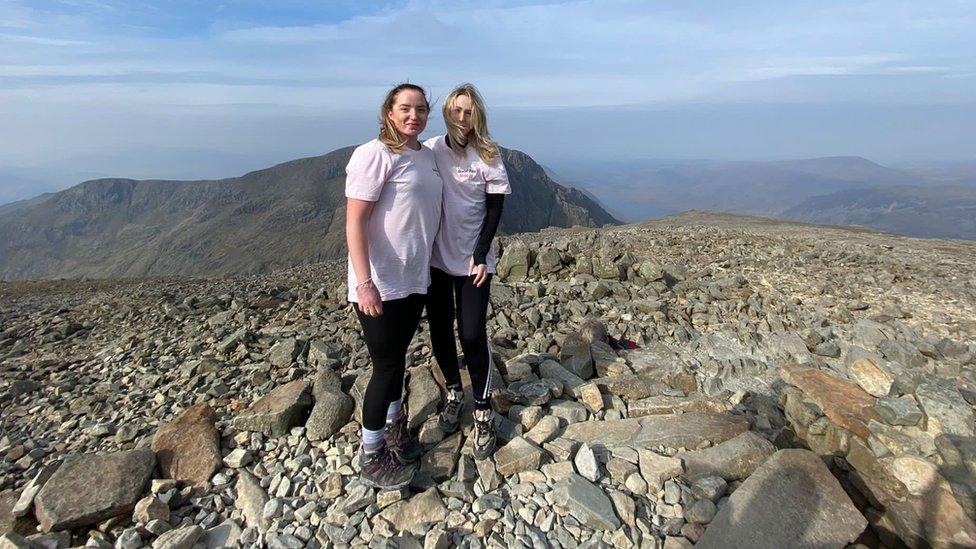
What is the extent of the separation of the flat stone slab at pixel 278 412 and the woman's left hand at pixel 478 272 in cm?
276

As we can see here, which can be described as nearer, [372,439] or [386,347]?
[386,347]

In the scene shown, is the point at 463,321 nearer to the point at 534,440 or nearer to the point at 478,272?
the point at 478,272

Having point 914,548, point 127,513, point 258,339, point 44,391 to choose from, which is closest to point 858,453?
point 914,548

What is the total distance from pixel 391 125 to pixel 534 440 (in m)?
3.22

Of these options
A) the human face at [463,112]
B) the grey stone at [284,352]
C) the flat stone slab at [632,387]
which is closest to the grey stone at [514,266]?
the grey stone at [284,352]

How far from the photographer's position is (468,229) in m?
4.06

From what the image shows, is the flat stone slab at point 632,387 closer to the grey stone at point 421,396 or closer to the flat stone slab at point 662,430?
the flat stone slab at point 662,430

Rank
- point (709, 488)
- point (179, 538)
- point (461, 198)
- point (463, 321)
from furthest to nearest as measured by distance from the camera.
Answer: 1. point (463, 321)
2. point (709, 488)
3. point (461, 198)
4. point (179, 538)

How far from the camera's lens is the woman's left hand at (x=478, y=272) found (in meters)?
4.11

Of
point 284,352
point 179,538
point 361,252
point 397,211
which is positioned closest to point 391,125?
point 397,211

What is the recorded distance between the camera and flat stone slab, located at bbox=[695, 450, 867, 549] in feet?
11.6

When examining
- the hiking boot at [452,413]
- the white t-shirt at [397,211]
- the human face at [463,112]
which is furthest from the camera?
the hiking boot at [452,413]

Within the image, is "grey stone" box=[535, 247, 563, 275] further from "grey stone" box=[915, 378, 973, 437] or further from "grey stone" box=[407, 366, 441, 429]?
"grey stone" box=[915, 378, 973, 437]

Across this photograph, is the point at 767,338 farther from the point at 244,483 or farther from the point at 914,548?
the point at 244,483
